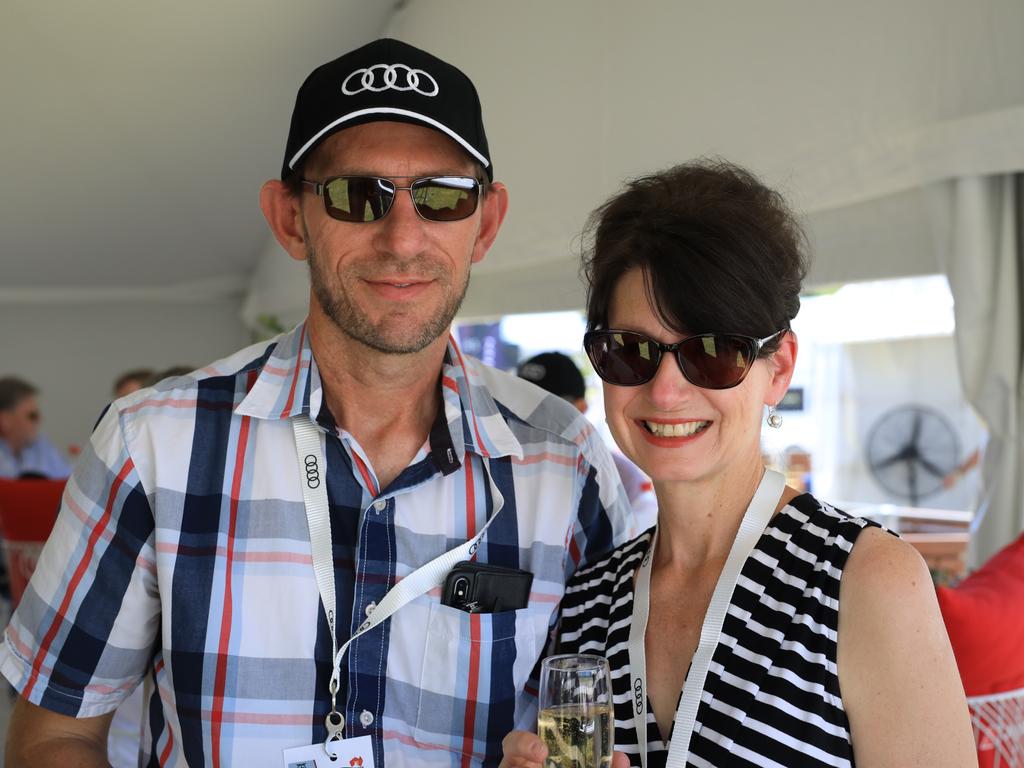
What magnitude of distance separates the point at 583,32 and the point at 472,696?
493cm

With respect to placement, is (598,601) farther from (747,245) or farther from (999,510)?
(999,510)

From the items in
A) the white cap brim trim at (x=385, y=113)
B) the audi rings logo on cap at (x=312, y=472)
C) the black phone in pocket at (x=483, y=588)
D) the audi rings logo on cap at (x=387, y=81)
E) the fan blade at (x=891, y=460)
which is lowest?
the black phone in pocket at (x=483, y=588)

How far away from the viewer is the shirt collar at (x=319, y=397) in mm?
1830

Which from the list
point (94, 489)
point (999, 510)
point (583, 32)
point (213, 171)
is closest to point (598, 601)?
point (94, 489)

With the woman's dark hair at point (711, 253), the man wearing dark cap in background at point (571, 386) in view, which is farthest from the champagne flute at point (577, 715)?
the man wearing dark cap in background at point (571, 386)

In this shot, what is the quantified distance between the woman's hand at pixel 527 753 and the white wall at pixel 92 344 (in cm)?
1067

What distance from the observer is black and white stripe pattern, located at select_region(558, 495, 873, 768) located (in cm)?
135

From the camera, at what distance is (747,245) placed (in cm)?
154

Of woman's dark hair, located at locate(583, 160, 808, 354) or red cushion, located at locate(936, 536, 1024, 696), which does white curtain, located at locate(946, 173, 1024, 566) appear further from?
woman's dark hair, located at locate(583, 160, 808, 354)

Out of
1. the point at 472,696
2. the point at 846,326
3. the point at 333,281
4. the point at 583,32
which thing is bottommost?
the point at 472,696

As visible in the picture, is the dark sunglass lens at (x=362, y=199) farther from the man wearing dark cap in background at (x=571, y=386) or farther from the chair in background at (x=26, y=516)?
the man wearing dark cap in background at (x=571, y=386)

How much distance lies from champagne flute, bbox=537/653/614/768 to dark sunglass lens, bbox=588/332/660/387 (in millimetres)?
455

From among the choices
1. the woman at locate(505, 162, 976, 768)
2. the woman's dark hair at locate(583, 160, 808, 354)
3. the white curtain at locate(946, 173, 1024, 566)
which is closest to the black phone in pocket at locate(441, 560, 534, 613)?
the woman at locate(505, 162, 976, 768)

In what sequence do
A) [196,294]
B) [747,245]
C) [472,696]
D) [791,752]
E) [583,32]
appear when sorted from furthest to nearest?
[196,294]
[583,32]
[472,696]
[747,245]
[791,752]
